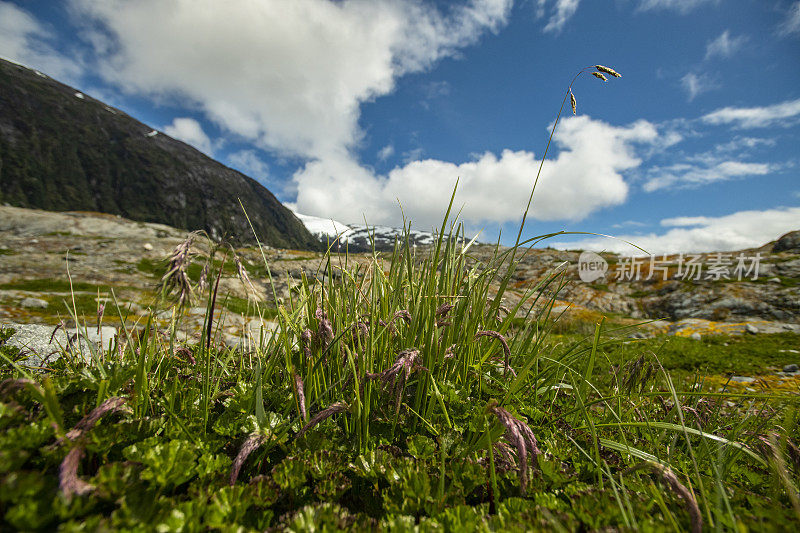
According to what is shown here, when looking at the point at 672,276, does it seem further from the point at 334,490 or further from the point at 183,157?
the point at 183,157

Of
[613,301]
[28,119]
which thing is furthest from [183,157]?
[613,301]

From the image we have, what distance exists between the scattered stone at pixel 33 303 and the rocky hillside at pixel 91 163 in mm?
127501

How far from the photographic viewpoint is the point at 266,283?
49.7 feet

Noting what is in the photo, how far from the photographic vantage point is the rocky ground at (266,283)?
9.83 m

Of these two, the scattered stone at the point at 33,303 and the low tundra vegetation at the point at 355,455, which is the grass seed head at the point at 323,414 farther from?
the scattered stone at the point at 33,303

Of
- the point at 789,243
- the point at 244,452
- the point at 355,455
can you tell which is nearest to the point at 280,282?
the point at 355,455

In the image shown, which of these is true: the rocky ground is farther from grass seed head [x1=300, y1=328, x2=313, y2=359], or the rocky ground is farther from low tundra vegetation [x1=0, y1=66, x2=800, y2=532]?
grass seed head [x1=300, y1=328, x2=313, y2=359]

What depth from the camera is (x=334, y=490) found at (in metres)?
1.34

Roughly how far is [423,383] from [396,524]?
88 centimetres

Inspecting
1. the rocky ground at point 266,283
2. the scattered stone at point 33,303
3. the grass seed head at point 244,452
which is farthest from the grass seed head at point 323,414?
the scattered stone at point 33,303

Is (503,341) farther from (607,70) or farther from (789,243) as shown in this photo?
(789,243)

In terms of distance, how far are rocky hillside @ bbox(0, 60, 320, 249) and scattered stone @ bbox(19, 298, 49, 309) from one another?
12750cm

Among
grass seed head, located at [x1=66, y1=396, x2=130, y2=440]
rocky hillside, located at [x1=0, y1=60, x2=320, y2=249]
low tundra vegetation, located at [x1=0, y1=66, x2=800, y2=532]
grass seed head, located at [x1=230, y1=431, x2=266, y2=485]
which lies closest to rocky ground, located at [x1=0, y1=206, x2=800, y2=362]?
low tundra vegetation, located at [x1=0, y1=66, x2=800, y2=532]

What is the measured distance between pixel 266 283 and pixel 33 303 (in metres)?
7.44
